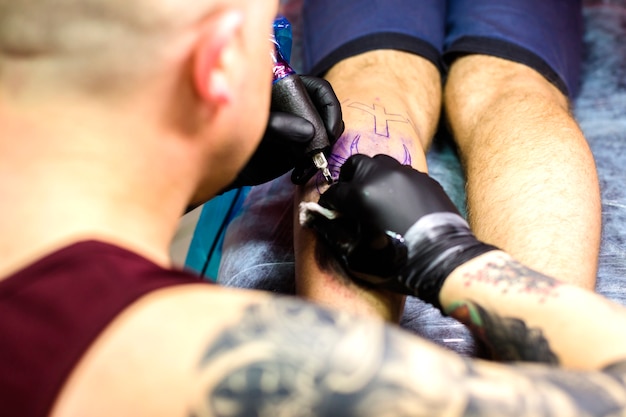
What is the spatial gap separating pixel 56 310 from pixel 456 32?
1036 mm

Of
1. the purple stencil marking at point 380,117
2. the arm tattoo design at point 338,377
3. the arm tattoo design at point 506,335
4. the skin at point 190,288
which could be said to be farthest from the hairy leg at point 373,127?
the arm tattoo design at point 338,377

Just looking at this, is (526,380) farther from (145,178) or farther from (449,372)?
(145,178)

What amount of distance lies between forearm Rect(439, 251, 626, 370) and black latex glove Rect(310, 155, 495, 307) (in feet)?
0.08

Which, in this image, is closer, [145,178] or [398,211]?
[145,178]

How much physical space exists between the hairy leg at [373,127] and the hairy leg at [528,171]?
0.08 metres

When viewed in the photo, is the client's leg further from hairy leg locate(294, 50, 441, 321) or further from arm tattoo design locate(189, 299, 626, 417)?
arm tattoo design locate(189, 299, 626, 417)

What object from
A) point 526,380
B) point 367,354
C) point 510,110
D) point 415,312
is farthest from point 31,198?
point 510,110

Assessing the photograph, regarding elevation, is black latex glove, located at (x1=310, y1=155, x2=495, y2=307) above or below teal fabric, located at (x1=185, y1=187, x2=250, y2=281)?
above

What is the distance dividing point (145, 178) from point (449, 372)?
300 millimetres

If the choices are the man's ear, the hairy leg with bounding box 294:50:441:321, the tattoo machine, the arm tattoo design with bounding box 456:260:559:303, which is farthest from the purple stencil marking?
the man's ear

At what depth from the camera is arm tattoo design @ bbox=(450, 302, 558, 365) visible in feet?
2.21

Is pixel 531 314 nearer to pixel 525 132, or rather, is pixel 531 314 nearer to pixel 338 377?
pixel 338 377

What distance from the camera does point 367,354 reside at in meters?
0.49

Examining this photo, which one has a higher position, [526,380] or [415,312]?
[526,380]
